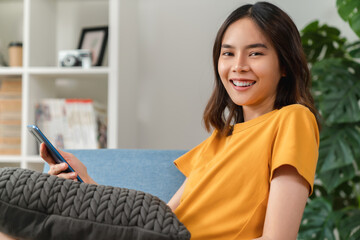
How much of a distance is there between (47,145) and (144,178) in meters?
0.39

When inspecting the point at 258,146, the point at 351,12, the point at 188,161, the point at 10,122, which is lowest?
the point at 10,122

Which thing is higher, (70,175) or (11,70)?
(11,70)

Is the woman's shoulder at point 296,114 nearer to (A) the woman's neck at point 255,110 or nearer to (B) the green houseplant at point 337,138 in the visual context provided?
(A) the woman's neck at point 255,110

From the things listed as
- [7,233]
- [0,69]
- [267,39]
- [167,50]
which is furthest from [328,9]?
[7,233]

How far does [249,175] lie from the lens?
0.90m

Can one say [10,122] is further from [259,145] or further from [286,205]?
[286,205]

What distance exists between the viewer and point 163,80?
2496 mm

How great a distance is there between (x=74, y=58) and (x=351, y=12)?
139cm

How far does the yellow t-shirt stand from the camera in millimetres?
845

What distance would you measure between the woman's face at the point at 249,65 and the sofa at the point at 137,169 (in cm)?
37

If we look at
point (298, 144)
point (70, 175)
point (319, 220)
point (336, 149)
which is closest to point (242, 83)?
point (298, 144)

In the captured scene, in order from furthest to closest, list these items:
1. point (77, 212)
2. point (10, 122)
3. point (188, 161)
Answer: point (10, 122), point (188, 161), point (77, 212)

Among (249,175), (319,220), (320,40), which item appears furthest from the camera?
(320,40)

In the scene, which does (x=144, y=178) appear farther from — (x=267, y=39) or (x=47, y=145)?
(x=267, y=39)
